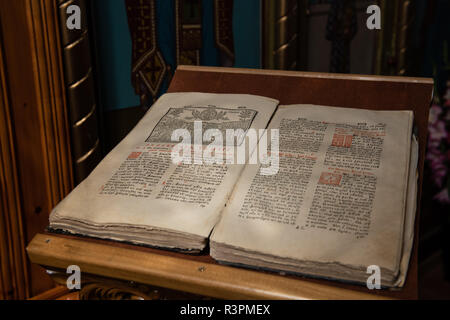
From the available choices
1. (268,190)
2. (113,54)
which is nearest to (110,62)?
(113,54)

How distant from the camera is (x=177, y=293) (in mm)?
869

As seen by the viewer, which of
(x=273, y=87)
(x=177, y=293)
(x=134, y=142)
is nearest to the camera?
(x=177, y=293)

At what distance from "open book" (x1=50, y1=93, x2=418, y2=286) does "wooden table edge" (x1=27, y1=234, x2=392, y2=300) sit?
0.02 m

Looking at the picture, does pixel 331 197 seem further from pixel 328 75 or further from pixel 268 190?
pixel 328 75

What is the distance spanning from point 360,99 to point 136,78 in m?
1.05

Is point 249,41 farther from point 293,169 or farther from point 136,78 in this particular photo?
point 293,169

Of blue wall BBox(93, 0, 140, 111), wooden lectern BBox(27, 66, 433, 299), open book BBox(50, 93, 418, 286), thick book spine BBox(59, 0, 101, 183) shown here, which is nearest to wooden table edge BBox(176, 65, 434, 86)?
wooden lectern BBox(27, 66, 433, 299)

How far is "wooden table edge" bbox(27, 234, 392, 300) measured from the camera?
783 millimetres

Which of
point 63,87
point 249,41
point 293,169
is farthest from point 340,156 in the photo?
point 249,41

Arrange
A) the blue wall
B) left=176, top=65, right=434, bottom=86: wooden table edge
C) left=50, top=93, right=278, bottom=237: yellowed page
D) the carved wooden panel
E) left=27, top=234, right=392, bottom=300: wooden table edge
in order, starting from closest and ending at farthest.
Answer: left=27, top=234, right=392, bottom=300: wooden table edge → left=50, top=93, right=278, bottom=237: yellowed page → left=176, top=65, right=434, bottom=86: wooden table edge → the carved wooden panel → the blue wall

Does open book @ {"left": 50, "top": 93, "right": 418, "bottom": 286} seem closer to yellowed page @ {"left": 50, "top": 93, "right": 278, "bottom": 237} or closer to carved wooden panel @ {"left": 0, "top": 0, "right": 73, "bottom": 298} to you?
yellowed page @ {"left": 50, "top": 93, "right": 278, "bottom": 237}

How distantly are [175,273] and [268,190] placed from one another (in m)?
0.22

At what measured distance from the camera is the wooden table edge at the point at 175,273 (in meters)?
0.78

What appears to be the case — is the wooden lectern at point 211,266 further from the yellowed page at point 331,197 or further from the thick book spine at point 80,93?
the thick book spine at point 80,93
